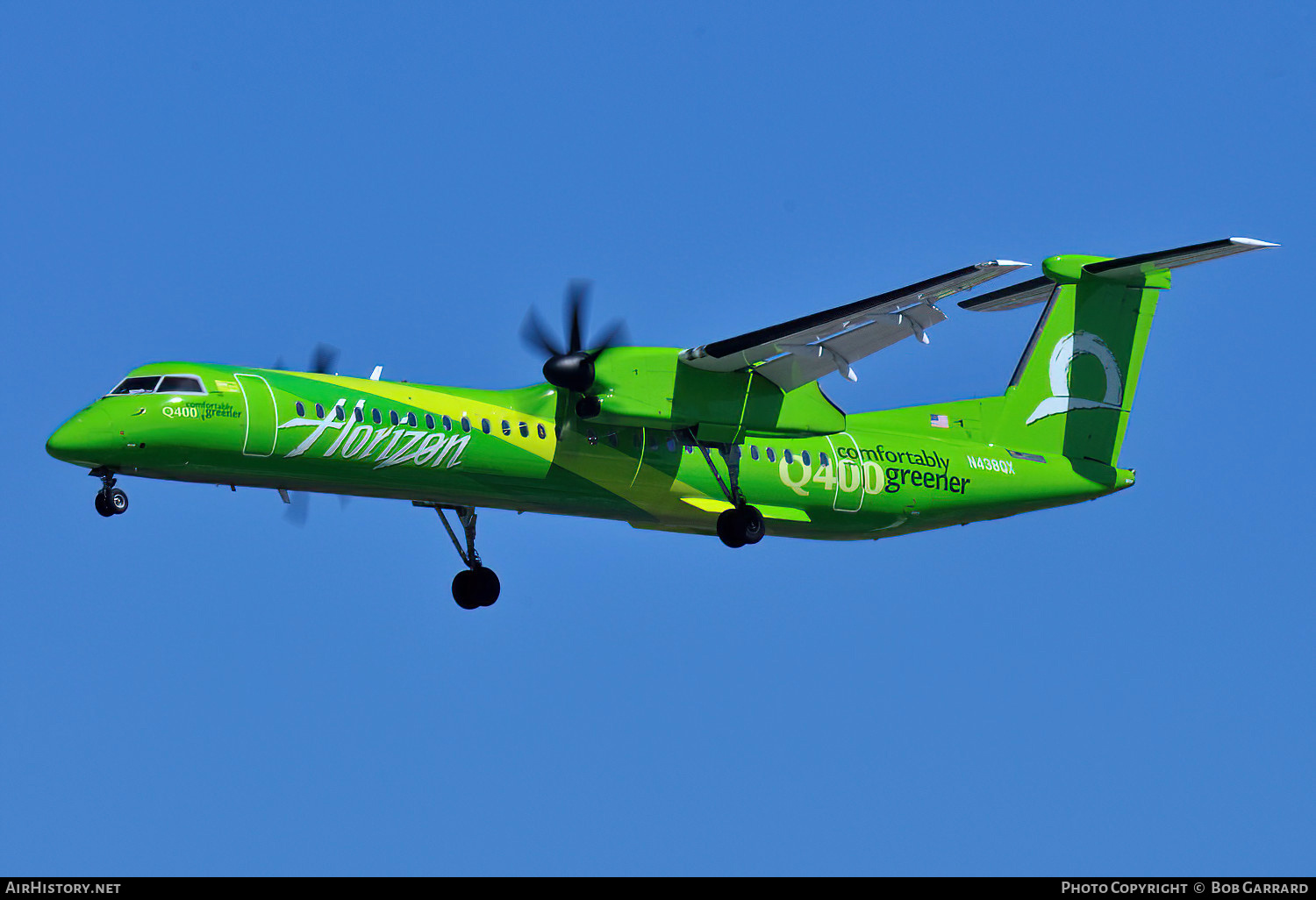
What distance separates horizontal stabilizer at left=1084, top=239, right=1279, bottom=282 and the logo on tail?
915mm

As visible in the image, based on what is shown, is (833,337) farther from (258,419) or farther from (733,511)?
(258,419)

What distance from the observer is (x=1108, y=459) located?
2252 cm

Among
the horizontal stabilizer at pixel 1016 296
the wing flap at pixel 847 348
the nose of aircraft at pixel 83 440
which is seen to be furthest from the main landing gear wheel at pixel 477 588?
the horizontal stabilizer at pixel 1016 296

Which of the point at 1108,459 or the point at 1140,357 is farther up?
the point at 1140,357

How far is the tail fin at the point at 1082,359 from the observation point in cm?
2239

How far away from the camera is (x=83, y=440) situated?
52.6 feet

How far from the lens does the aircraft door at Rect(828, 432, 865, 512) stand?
67.7ft

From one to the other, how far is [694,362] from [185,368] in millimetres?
5755

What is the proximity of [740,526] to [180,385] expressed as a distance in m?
6.73

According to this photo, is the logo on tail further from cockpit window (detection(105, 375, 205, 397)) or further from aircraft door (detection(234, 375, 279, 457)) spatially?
cockpit window (detection(105, 375, 205, 397))

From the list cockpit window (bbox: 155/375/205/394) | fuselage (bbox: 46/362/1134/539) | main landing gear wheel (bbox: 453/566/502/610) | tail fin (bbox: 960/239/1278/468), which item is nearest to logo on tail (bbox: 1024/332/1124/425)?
tail fin (bbox: 960/239/1278/468)

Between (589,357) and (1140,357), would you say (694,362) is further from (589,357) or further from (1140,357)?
(1140,357)

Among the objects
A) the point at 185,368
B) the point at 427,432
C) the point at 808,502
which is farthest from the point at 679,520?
the point at 185,368

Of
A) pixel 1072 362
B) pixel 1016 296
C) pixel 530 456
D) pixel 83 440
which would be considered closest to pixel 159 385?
pixel 83 440
